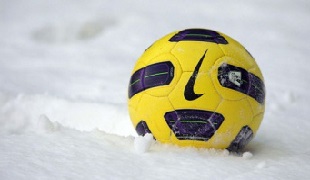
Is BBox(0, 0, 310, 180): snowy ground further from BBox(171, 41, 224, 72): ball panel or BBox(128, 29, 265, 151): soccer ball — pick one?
BBox(171, 41, 224, 72): ball panel

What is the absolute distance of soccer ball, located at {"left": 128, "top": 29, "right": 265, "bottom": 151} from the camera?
8.41ft

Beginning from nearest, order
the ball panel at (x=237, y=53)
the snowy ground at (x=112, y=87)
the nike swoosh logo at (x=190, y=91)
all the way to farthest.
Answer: the snowy ground at (x=112, y=87) → the nike swoosh logo at (x=190, y=91) → the ball panel at (x=237, y=53)

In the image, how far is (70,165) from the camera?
90.4 inches

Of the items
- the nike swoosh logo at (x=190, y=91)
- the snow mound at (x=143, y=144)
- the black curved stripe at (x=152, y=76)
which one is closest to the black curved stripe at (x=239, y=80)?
the nike swoosh logo at (x=190, y=91)

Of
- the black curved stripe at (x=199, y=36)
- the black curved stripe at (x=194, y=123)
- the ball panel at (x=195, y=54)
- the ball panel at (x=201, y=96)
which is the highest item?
the black curved stripe at (x=199, y=36)

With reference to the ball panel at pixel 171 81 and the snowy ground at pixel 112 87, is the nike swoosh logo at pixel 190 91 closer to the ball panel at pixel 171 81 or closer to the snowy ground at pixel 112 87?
the ball panel at pixel 171 81

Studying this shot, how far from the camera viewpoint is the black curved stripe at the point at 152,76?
8.57 feet

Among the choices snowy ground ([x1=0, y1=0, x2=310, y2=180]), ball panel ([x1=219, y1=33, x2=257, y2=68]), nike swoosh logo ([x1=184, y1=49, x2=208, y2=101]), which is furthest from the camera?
ball panel ([x1=219, y1=33, x2=257, y2=68])

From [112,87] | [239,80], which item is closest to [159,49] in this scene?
[239,80]

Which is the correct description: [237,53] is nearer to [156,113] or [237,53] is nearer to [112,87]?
[156,113]

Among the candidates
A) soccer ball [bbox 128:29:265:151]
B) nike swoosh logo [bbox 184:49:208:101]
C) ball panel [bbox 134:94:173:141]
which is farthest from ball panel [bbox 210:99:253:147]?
ball panel [bbox 134:94:173:141]

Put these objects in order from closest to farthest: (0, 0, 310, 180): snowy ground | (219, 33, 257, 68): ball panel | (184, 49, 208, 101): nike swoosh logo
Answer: (0, 0, 310, 180): snowy ground, (184, 49, 208, 101): nike swoosh logo, (219, 33, 257, 68): ball panel

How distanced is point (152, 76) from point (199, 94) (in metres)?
0.26

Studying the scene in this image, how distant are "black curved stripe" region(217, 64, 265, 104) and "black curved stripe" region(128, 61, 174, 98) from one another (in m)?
0.24
